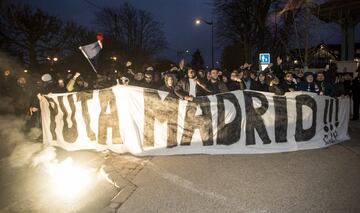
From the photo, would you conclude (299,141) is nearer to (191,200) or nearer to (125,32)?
(191,200)

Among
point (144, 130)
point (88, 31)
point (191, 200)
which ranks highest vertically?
point (88, 31)

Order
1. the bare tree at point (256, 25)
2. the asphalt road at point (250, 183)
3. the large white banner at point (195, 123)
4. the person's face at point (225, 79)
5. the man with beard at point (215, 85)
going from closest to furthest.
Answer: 1. the asphalt road at point (250, 183)
2. the large white banner at point (195, 123)
3. the man with beard at point (215, 85)
4. the person's face at point (225, 79)
5. the bare tree at point (256, 25)

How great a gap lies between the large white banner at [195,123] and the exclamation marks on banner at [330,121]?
0.08 metres

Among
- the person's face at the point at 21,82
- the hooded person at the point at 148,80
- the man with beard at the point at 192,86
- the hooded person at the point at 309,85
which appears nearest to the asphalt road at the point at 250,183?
the man with beard at the point at 192,86

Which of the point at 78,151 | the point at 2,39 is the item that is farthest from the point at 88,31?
the point at 78,151

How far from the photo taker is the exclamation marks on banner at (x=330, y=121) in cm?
825

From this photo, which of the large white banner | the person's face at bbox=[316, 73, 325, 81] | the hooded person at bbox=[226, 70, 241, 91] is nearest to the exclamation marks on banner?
the large white banner

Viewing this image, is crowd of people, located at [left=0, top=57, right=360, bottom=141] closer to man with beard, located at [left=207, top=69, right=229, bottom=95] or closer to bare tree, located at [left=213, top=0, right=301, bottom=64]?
Result: man with beard, located at [left=207, top=69, right=229, bottom=95]

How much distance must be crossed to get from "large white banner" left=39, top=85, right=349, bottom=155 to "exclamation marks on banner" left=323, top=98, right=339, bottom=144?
0.08 metres

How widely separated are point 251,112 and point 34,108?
17.6 ft

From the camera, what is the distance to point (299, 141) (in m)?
7.80

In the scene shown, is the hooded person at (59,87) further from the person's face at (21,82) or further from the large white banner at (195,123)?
the person's face at (21,82)

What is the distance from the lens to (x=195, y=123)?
7.64m

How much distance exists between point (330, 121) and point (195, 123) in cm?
334
